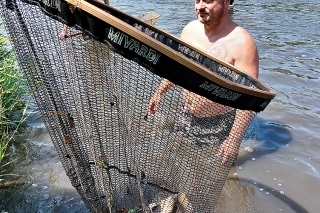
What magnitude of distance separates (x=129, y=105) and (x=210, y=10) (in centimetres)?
134

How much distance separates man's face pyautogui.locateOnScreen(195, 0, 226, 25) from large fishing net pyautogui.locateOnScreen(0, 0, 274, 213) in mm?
716

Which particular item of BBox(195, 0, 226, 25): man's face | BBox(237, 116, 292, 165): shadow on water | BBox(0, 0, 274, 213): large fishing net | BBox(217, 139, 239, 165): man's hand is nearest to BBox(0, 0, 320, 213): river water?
BBox(237, 116, 292, 165): shadow on water

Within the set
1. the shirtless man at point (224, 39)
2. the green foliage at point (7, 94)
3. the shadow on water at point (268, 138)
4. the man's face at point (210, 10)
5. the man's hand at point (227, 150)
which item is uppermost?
the man's face at point (210, 10)

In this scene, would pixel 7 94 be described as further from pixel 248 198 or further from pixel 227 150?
pixel 227 150

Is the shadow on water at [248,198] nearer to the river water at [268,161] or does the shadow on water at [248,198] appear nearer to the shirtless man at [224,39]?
the river water at [268,161]

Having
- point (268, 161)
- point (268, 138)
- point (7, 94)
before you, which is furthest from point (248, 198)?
point (7, 94)

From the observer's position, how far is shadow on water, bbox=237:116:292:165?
14.3 ft

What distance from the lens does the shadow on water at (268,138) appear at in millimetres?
4348

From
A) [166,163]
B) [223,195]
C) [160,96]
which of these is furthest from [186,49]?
[223,195]

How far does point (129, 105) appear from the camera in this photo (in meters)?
2.03

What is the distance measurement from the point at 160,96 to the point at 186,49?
52cm

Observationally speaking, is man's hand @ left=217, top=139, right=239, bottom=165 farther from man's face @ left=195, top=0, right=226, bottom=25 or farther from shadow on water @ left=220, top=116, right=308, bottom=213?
shadow on water @ left=220, top=116, right=308, bottom=213

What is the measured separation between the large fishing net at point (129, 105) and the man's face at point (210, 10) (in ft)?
2.35

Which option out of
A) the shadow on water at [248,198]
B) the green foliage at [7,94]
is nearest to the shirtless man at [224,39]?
the shadow on water at [248,198]
